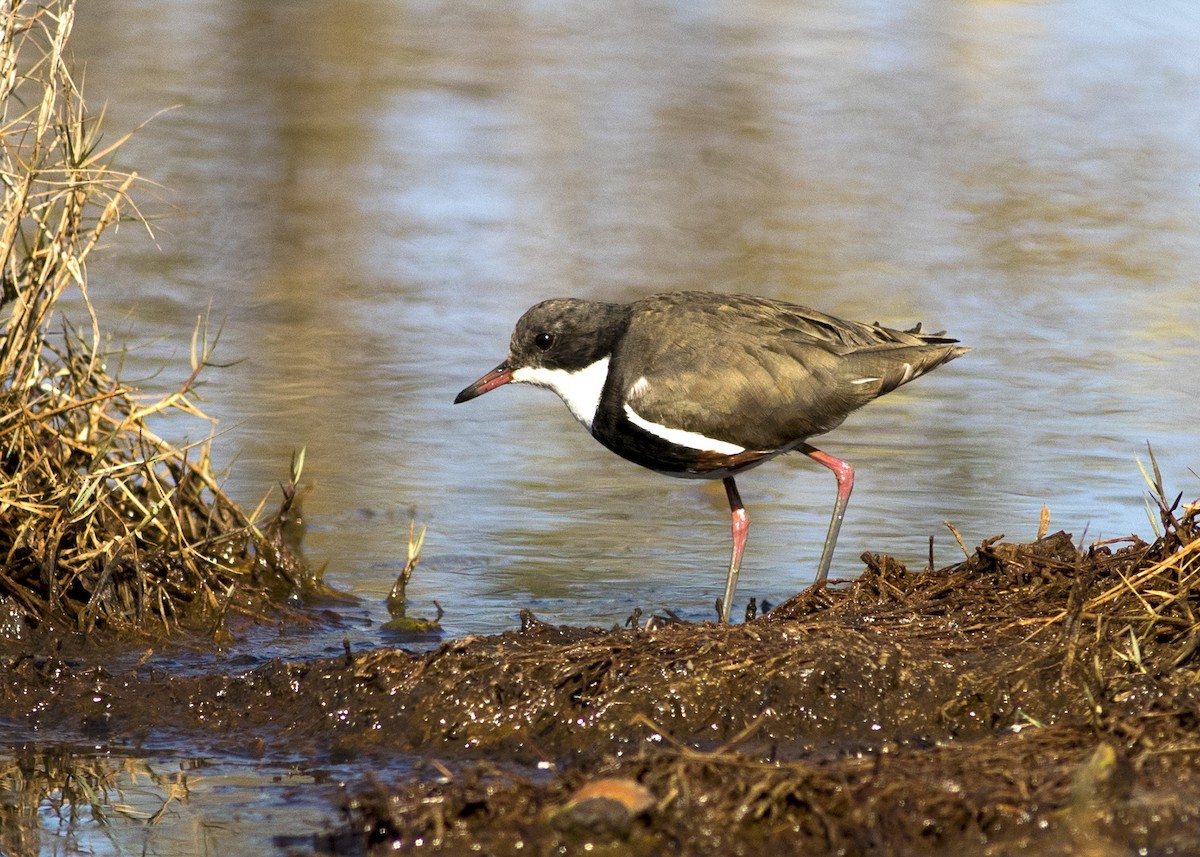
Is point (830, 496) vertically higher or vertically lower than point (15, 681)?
lower

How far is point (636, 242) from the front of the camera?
12188 mm

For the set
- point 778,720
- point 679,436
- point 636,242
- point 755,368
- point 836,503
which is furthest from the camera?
point 636,242

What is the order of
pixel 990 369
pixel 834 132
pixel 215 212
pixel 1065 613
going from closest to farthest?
pixel 1065 613 → pixel 990 369 → pixel 215 212 → pixel 834 132

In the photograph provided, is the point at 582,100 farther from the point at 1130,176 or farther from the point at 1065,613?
the point at 1065,613

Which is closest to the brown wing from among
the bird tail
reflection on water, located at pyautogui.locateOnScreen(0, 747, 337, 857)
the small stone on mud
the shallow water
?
the bird tail

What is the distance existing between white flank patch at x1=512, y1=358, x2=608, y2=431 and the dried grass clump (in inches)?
49.7

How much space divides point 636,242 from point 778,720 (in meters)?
7.28

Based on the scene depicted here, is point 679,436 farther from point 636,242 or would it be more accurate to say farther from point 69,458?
point 636,242

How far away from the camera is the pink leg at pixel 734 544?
6625 mm

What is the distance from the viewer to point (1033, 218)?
12.9 meters

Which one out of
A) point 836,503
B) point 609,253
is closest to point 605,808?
point 836,503

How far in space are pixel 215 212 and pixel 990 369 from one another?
5.52 meters

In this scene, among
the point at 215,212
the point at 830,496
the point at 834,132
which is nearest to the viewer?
the point at 830,496

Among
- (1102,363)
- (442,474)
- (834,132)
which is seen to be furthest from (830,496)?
(834,132)
